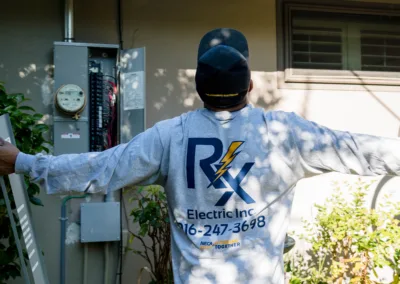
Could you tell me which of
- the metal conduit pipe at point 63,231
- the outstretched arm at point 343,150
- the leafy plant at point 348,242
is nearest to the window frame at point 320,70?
the leafy plant at point 348,242

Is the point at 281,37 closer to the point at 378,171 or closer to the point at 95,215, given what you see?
the point at 95,215

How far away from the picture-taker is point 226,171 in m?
1.76

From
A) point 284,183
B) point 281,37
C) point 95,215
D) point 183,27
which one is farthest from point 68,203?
point 284,183

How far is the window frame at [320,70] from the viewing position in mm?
4879

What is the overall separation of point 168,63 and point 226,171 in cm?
299

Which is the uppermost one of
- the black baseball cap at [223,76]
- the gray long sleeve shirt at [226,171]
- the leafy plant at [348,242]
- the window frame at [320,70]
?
the window frame at [320,70]

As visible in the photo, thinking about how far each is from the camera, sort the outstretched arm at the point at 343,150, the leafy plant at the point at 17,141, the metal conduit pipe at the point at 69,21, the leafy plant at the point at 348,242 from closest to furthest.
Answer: the outstretched arm at the point at 343,150 → the leafy plant at the point at 17,141 → the leafy plant at the point at 348,242 → the metal conduit pipe at the point at 69,21

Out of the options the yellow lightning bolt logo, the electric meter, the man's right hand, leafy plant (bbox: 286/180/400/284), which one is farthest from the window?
the man's right hand

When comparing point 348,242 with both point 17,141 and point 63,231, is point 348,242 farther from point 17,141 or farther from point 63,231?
point 17,141

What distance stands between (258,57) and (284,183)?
3159 mm

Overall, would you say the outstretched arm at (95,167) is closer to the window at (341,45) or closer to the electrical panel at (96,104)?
the electrical panel at (96,104)

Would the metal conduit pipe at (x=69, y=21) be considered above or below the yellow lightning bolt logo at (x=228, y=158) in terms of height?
above

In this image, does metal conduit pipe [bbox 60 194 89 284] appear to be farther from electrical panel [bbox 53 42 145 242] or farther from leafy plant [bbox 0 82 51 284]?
leafy plant [bbox 0 82 51 284]

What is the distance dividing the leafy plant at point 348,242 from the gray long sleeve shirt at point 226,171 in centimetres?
257
